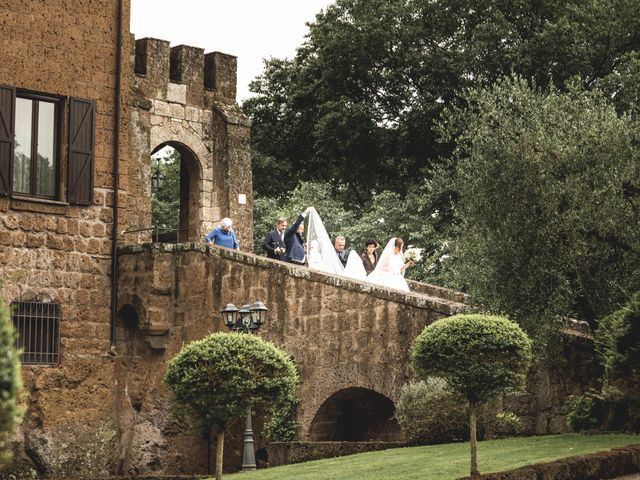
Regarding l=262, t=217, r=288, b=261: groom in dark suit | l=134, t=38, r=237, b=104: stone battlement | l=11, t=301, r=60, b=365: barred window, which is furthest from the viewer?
l=134, t=38, r=237, b=104: stone battlement

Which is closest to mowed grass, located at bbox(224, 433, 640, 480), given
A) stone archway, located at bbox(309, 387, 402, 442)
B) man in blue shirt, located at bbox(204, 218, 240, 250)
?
stone archway, located at bbox(309, 387, 402, 442)

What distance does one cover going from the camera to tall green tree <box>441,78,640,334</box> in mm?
21609

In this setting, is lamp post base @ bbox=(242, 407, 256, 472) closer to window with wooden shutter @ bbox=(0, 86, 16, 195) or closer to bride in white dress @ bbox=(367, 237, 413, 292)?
window with wooden shutter @ bbox=(0, 86, 16, 195)

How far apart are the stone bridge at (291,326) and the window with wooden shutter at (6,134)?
2532 mm

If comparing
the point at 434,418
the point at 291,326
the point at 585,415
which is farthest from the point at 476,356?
the point at 291,326

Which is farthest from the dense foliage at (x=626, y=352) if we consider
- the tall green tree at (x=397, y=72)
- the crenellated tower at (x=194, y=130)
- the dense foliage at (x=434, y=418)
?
the tall green tree at (x=397, y=72)

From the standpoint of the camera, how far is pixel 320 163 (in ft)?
153

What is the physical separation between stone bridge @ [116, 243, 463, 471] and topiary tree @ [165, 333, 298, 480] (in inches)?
244

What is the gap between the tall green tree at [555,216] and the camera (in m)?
21.6

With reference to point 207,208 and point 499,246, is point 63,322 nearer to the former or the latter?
point 499,246

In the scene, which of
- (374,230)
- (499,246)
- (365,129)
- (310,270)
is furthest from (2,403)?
(365,129)

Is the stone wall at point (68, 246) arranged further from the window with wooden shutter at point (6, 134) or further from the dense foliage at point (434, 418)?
the dense foliage at point (434, 418)

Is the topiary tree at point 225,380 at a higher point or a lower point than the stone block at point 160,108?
lower

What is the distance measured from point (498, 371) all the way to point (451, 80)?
975 inches
